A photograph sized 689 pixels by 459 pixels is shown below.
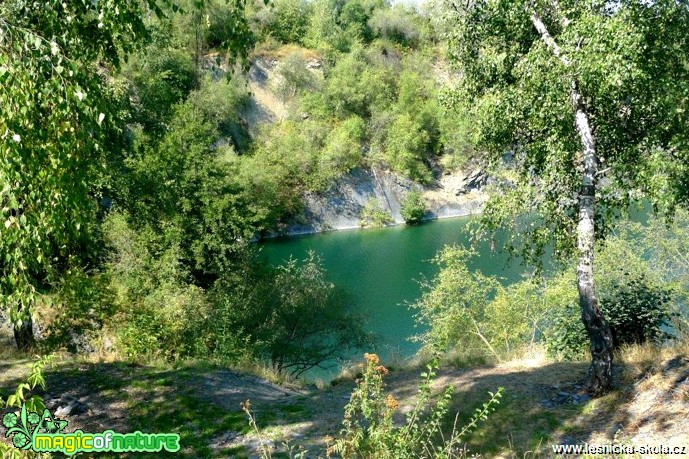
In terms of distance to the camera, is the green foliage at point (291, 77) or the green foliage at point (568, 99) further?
the green foliage at point (291, 77)

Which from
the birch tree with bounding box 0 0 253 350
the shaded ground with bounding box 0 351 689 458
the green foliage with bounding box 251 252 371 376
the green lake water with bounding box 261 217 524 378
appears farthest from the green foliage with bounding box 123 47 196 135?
Result: the birch tree with bounding box 0 0 253 350

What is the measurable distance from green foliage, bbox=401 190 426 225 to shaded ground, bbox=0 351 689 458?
44450mm

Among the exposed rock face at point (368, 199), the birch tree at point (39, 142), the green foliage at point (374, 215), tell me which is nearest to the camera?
the birch tree at point (39, 142)

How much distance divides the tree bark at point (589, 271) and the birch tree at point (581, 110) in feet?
0.04

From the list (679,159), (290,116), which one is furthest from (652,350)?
(290,116)

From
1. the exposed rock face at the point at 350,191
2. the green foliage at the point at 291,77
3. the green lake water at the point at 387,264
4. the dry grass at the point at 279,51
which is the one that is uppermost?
the dry grass at the point at 279,51

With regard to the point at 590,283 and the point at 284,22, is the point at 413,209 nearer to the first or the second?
the point at 284,22

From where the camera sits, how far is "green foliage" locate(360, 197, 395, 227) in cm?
5197

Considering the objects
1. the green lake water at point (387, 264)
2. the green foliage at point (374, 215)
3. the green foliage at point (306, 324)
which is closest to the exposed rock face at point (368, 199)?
the green foliage at point (374, 215)

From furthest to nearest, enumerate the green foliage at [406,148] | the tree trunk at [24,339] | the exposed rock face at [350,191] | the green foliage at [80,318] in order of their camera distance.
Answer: the green foliage at [406,148]
the exposed rock face at [350,191]
the green foliage at [80,318]
the tree trunk at [24,339]

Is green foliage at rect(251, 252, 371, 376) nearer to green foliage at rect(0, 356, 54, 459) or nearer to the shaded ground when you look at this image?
the shaded ground

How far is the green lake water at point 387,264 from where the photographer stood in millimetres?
21922

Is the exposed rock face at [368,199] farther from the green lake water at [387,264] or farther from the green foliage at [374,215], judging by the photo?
the green lake water at [387,264]

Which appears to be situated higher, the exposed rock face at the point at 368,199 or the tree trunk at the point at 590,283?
the tree trunk at the point at 590,283
